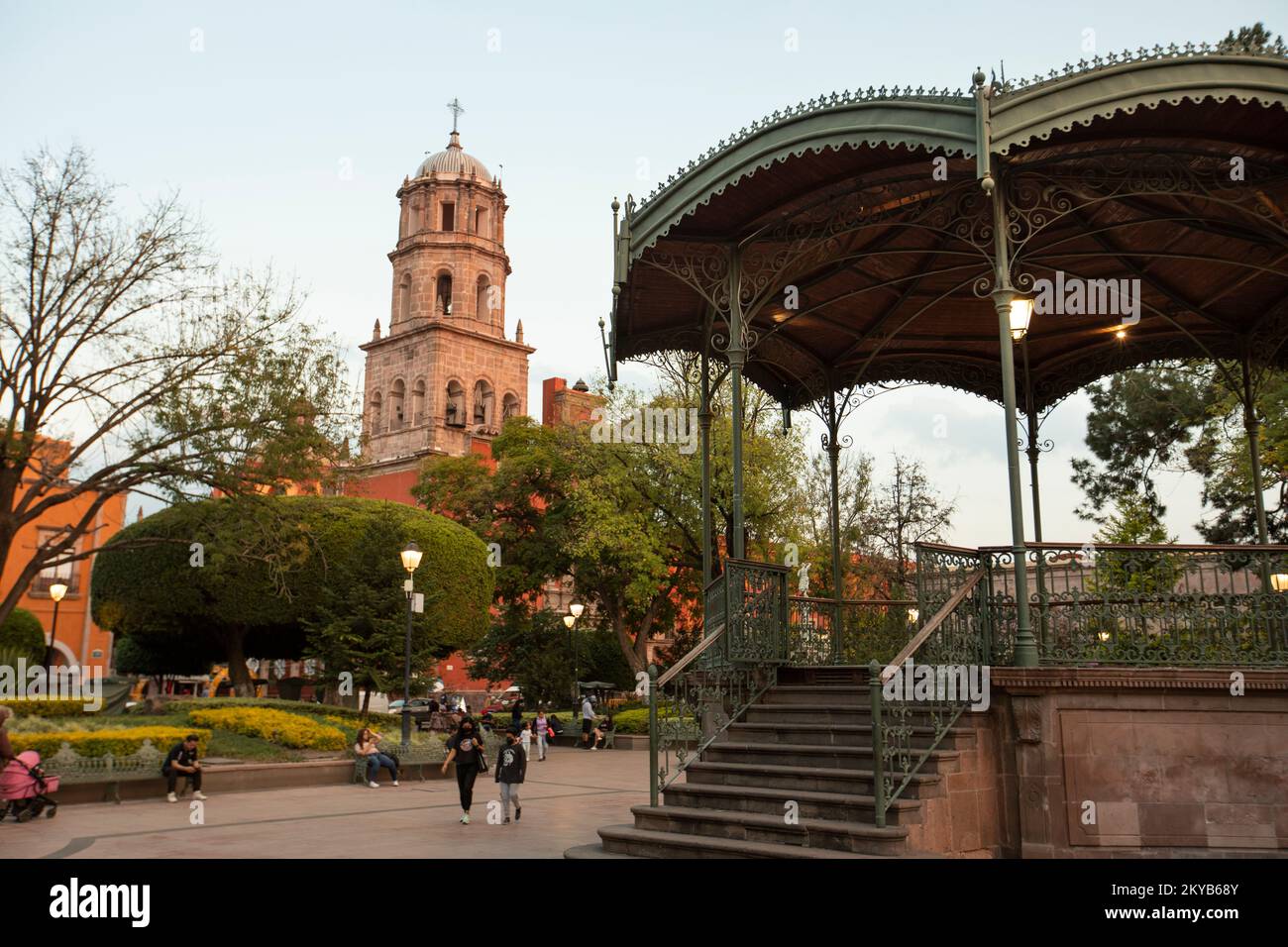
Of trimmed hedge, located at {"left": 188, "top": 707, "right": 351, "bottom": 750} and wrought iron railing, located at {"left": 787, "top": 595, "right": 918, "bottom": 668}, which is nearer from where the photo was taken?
wrought iron railing, located at {"left": 787, "top": 595, "right": 918, "bottom": 668}

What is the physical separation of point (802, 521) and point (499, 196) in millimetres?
42066

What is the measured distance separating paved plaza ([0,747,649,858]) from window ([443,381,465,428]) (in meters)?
48.3

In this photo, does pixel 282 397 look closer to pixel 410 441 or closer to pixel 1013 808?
pixel 1013 808

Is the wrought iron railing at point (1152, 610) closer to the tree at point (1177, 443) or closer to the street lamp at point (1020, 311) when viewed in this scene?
the street lamp at point (1020, 311)

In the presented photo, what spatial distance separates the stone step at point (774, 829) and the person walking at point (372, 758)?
35.9ft

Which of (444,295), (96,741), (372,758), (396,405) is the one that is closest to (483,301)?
(444,295)

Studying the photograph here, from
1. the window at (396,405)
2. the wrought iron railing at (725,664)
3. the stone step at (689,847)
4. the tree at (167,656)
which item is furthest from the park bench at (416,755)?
the window at (396,405)

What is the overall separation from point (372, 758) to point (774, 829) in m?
12.9

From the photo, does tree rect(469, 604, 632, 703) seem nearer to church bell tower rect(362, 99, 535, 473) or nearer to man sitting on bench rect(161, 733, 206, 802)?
man sitting on bench rect(161, 733, 206, 802)

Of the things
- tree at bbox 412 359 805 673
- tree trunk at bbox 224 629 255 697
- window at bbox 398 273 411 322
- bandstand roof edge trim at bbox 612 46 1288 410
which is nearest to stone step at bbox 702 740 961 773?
bandstand roof edge trim at bbox 612 46 1288 410

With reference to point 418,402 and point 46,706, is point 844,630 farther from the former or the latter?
point 418,402

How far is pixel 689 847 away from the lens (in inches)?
378

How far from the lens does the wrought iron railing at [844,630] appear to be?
1313cm

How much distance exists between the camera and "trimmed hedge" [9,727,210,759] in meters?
16.9
